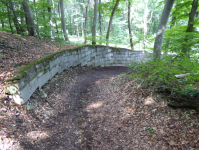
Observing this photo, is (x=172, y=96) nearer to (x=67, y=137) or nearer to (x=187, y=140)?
(x=187, y=140)

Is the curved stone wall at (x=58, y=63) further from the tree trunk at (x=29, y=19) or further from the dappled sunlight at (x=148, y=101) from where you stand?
the tree trunk at (x=29, y=19)

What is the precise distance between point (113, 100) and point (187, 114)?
2.33 metres

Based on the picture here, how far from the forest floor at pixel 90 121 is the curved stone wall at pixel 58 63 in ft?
0.80

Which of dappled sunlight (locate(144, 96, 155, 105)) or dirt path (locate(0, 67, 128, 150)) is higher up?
dappled sunlight (locate(144, 96, 155, 105))

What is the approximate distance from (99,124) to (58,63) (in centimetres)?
355

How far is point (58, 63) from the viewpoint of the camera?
220 inches

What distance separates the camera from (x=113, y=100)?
14.5 feet

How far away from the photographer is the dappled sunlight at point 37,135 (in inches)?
94.0

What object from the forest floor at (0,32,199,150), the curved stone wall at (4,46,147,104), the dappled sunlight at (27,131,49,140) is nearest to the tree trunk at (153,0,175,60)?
the curved stone wall at (4,46,147,104)

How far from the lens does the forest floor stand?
2286mm

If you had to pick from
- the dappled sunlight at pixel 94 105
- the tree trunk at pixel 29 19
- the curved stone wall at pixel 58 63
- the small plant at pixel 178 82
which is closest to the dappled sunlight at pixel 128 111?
the small plant at pixel 178 82

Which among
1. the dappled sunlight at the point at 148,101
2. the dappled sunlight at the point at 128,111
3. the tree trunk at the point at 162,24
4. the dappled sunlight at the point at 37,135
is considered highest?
the tree trunk at the point at 162,24

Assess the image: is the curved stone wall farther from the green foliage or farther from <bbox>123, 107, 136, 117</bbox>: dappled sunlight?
<bbox>123, 107, 136, 117</bbox>: dappled sunlight

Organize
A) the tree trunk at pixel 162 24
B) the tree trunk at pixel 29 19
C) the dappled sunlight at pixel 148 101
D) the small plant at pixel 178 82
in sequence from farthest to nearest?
the tree trunk at pixel 29 19, the tree trunk at pixel 162 24, the dappled sunlight at pixel 148 101, the small plant at pixel 178 82
